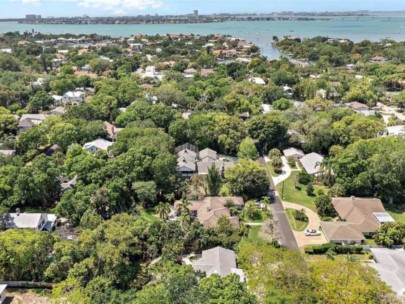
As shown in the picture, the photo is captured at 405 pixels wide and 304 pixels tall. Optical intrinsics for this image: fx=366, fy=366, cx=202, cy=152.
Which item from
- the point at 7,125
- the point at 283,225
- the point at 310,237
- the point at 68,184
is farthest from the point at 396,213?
the point at 7,125

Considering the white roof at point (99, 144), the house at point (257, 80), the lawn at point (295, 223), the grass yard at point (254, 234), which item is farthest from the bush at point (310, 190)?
the house at point (257, 80)

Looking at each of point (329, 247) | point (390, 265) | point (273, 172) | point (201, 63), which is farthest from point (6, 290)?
point (201, 63)

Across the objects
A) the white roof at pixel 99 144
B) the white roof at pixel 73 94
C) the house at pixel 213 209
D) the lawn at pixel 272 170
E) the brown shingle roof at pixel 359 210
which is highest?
the white roof at pixel 99 144

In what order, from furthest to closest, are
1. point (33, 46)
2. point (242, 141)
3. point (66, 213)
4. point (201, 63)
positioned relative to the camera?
point (33, 46), point (201, 63), point (242, 141), point (66, 213)

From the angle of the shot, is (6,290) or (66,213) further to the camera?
(66,213)

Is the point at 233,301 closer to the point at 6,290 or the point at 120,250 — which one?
the point at 120,250

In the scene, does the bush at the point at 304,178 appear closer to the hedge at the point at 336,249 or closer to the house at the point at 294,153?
the house at the point at 294,153

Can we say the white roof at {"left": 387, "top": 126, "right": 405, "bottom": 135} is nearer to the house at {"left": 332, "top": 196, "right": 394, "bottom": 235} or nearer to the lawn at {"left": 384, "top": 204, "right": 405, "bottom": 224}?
the lawn at {"left": 384, "top": 204, "right": 405, "bottom": 224}

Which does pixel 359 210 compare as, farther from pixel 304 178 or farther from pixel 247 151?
pixel 247 151
